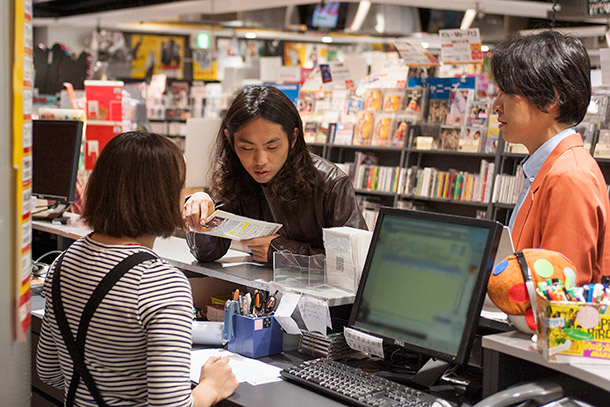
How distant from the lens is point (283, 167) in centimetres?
272

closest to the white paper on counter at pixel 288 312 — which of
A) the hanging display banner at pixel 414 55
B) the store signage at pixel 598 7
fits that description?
the hanging display banner at pixel 414 55

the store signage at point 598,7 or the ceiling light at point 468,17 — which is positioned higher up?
the ceiling light at point 468,17

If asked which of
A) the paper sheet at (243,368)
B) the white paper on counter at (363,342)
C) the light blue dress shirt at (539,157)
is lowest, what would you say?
the paper sheet at (243,368)

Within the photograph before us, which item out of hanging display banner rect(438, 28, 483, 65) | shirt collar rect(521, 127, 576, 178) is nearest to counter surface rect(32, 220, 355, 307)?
shirt collar rect(521, 127, 576, 178)

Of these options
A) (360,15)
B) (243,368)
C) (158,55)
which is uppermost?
(360,15)

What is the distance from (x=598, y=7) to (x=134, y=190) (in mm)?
5783

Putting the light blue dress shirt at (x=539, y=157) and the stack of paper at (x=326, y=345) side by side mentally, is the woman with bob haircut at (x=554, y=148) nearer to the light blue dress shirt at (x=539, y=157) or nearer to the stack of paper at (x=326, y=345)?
the light blue dress shirt at (x=539, y=157)

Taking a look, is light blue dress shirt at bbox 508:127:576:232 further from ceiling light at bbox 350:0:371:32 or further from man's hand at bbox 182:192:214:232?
ceiling light at bbox 350:0:371:32

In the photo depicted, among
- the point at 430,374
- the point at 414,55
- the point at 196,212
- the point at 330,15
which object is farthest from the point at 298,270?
the point at 330,15

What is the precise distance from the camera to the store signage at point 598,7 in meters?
6.26

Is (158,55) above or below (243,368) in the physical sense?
above

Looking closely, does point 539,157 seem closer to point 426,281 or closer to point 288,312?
point 426,281

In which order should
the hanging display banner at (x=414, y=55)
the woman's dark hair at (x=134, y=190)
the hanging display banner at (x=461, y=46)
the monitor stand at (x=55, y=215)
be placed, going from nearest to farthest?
the woman's dark hair at (x=134, y=190), the monitor stand at (x=55, y=215), the hanging display banner at (x=461, y=46), the hanging display banner at (x=414, y=55)

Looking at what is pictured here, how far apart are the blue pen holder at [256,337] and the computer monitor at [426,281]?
31 cm
